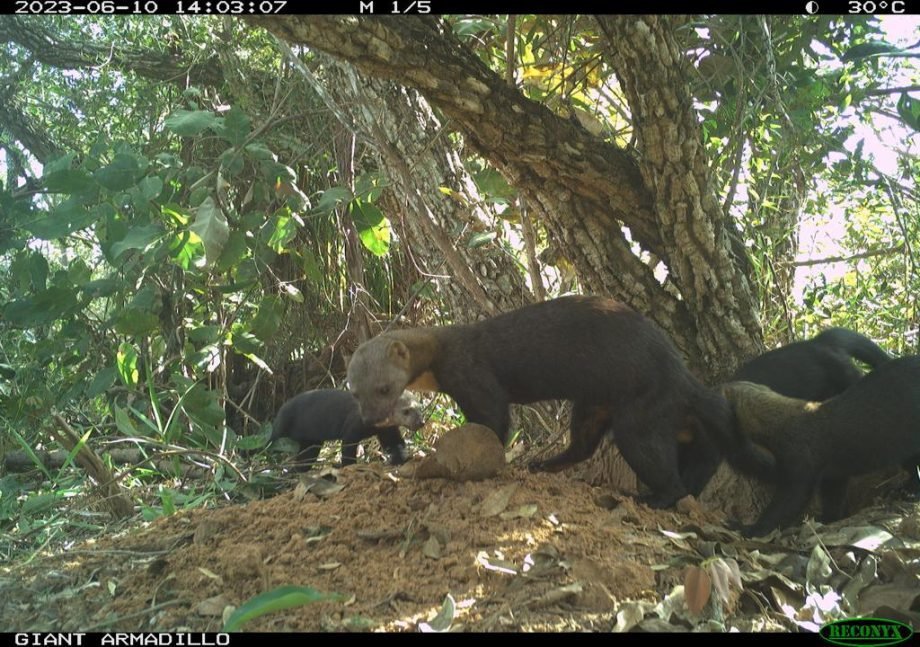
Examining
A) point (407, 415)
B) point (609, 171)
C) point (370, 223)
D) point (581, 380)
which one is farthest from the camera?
point (407, 415)

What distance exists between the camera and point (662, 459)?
4367mm

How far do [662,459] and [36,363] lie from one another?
465 centimetres

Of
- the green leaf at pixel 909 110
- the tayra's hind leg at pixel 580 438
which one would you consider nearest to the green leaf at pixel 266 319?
the tayra's hind leg at pixel 580 438

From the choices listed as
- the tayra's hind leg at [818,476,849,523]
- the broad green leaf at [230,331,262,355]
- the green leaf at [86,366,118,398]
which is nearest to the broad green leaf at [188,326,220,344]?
the broad green leaf at [230,331,262,355]

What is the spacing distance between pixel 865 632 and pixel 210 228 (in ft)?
12.5

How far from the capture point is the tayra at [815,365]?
5.04 metres

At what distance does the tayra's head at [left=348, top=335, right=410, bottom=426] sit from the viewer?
5164 mm

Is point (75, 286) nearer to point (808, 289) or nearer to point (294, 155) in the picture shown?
point (294, 155)

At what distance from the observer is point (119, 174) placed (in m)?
4.53

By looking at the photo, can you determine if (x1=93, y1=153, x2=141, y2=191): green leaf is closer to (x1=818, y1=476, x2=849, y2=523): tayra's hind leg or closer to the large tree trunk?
the large tree trunk

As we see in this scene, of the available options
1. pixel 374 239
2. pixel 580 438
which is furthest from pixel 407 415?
pixel 580 438

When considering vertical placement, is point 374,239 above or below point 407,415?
above

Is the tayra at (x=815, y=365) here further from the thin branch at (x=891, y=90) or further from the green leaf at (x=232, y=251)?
the green leaf at (x=232, y=251)

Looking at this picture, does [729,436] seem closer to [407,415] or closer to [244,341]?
[407,415]
